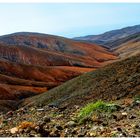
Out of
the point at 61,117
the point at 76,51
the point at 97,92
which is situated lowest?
the point at 76,51

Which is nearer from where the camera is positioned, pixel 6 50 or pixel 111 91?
pixel 111 91

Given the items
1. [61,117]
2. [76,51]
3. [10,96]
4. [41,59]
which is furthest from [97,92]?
[76,51]

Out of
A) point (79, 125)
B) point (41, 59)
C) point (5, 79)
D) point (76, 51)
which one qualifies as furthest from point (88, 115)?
point (76, 51)

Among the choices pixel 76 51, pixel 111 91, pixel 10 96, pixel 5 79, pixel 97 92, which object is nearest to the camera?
pixel 111 91

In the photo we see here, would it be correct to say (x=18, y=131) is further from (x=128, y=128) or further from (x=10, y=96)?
(x=10, y=96)

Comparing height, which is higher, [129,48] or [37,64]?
[129,48]

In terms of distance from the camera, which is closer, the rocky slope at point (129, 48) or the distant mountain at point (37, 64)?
the distant mountain at point (37, 64)

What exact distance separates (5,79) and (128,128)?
4647cm

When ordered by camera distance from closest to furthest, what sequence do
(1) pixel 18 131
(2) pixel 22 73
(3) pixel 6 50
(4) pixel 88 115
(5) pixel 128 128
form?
(5) pixel 128 128 → (1) pixel 18 131 → (4) pixel 88 115 → (2) pixel 22 73 → (3) pixel 6 50

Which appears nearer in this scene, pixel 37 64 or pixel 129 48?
pixel 37 64

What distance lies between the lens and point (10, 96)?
44.8 m

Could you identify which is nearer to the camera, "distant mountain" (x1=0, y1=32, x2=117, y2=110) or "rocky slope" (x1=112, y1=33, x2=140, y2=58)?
"distant mountain" (x1=0, y1=32, x2=117, y2=110)

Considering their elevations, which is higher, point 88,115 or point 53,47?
point 88,115

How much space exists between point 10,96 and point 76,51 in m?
63.2
